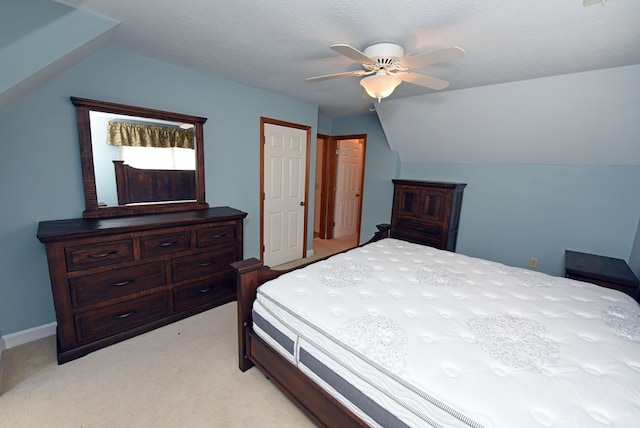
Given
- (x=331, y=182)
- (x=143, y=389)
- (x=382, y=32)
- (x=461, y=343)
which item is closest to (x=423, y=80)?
(x=382, y=32)

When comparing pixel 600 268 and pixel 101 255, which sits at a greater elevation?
pixel 101 255

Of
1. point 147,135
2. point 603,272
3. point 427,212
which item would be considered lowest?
point 603,272

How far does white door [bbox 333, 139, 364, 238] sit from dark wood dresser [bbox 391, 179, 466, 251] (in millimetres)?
1299

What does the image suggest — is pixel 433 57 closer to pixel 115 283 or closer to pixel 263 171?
pixel 263 171

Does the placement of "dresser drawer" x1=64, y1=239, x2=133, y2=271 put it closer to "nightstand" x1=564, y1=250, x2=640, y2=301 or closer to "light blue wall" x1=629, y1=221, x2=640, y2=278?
"nightstand" x1=564, y1=250, x2=640, y2=301

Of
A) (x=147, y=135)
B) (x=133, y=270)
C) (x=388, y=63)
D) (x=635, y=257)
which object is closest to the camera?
(x=388, y=63)

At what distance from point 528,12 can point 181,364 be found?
320 cm

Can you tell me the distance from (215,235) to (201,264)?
0.30 m

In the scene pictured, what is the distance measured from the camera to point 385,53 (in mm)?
1827

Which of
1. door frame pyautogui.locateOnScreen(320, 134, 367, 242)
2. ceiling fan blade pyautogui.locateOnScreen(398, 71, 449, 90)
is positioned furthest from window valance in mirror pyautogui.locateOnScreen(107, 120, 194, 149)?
door frame pyautogui.locateOnScreen(320, 134, 367, 242)

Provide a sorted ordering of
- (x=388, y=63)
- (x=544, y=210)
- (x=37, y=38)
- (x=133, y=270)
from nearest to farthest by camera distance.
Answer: (x=37, y=38), (x=388, y=63), (x=133, y=270), (x=544, y=210)

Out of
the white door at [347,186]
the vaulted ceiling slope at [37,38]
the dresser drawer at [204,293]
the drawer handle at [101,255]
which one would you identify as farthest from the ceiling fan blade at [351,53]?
the white door at [347,186]

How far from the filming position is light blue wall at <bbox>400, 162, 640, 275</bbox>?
2.80m

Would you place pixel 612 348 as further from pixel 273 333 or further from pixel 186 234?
pixel 186 234
